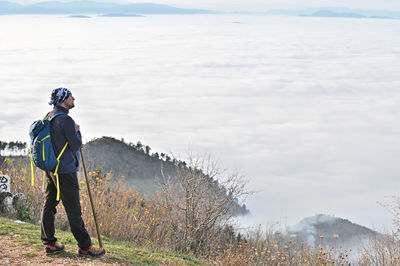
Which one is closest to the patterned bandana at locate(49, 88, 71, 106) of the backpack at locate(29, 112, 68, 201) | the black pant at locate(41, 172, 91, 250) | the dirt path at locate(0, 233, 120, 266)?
the backpack at locate(29, 112, 68, 201)

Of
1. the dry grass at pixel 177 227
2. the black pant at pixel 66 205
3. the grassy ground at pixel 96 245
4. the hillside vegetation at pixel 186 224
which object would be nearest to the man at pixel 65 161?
the black pant at pixel 66 205

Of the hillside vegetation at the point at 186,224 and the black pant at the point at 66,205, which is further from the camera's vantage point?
the hillside vegetation at the point at 186,224

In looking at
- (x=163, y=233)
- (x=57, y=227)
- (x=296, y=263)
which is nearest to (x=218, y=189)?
(x=163, y=233)

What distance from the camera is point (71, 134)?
273 inches

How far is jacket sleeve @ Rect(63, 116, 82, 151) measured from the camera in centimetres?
694

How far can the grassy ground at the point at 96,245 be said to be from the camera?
26.1ft

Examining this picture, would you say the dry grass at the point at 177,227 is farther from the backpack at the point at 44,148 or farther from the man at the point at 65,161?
the backpack at the point at 44,148

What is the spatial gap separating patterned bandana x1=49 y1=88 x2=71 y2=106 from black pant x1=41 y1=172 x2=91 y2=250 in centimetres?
96

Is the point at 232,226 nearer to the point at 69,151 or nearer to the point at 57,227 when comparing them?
the point at 57,227

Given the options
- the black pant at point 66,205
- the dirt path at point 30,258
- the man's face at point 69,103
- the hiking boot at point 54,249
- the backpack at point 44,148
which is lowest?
the dirt path at point 30,258

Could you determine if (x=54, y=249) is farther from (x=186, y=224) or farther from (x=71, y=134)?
(x=186, y=224)

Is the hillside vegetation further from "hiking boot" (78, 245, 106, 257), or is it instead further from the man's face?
the man's face

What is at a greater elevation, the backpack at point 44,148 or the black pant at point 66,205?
the backpack at point 44,148

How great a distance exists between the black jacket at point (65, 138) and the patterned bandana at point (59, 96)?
0.08m
